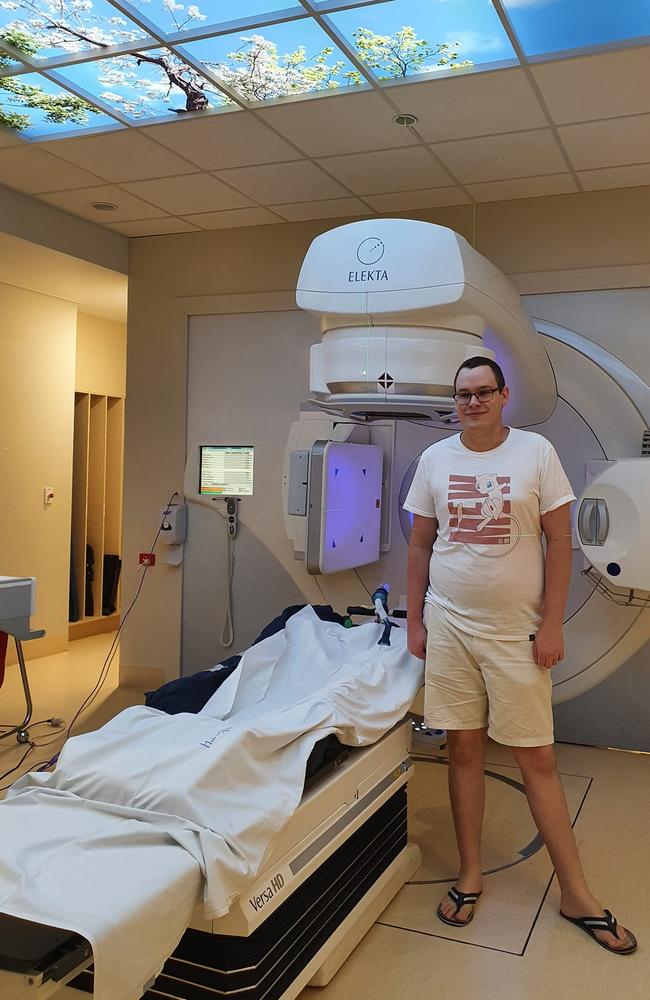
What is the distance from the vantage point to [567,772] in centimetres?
344

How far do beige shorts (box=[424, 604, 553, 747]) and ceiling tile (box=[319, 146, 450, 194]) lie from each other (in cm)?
193

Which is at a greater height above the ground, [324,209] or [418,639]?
[324,209]

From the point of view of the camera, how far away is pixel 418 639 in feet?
8.01

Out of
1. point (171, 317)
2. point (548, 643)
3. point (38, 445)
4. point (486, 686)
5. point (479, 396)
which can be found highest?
point (171, 317)

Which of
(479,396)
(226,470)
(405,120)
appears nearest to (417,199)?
(405,120)

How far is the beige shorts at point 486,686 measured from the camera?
2266 mm

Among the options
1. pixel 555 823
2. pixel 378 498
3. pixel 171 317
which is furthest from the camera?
pixel 171 317

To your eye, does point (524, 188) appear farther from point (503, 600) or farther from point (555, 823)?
point (555, 823)

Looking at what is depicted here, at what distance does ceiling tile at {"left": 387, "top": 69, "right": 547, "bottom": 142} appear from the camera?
2822 millimetres

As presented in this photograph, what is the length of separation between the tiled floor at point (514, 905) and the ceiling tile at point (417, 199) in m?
2.38

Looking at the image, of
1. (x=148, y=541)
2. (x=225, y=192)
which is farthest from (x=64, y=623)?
(x=225, y=192)

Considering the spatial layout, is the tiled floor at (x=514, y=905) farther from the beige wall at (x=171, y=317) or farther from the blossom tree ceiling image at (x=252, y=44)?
the blossom tree ceiling image at (x=252, y=44)

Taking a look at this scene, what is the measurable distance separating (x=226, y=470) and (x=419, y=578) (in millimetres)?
2143

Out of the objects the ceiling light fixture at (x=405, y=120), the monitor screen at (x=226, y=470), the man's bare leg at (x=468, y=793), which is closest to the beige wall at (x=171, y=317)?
the monitor screen at (x=226, y=470)
